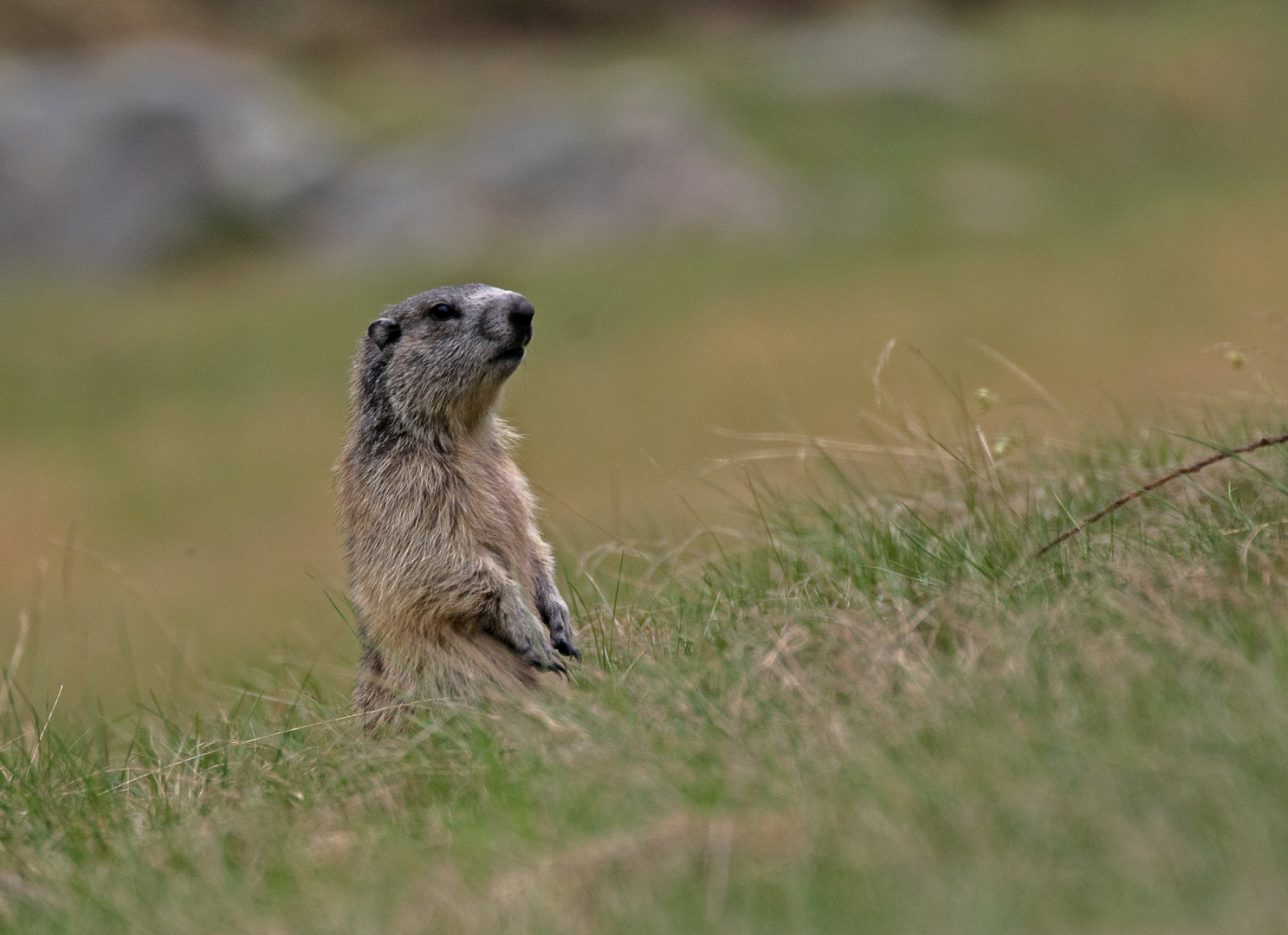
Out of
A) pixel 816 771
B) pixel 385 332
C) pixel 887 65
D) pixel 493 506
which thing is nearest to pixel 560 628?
pixel 493 506

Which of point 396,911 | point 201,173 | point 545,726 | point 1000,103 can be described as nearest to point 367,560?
point 545,726

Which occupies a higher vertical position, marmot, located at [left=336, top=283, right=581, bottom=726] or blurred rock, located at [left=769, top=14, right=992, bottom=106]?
blurred rock, located at [left=769, top=14, right=992, bottom=106]

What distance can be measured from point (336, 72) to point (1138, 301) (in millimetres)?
28802

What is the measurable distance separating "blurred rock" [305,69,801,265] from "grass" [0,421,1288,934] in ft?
78.6

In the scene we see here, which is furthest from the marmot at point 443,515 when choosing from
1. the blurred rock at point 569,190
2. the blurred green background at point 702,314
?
the blurred rock at point 569,190

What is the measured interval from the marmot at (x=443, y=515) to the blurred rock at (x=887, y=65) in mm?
31154

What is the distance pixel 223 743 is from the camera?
4.95m

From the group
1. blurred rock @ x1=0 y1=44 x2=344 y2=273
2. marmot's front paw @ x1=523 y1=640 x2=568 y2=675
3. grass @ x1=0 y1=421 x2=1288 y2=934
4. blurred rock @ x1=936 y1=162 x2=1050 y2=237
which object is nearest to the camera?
grass @ x1=0 y1=421 x2=1288 y2=934

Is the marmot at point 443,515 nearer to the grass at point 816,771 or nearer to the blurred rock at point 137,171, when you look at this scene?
the grass at point 816,771

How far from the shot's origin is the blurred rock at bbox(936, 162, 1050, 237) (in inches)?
1122

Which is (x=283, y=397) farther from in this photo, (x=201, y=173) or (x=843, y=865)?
(x=843, y=865)

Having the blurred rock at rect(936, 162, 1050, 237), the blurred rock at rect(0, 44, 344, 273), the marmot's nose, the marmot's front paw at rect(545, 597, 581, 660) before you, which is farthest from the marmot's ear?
the blurred rock at rect(0, 44, 344, 273)

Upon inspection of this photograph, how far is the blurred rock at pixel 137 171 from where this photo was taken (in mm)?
31484

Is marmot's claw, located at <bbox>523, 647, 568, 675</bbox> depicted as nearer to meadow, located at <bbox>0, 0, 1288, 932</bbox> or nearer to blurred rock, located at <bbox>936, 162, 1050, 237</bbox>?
meadow, located at <bbox>0, 0, 1288, 932</bbox>
